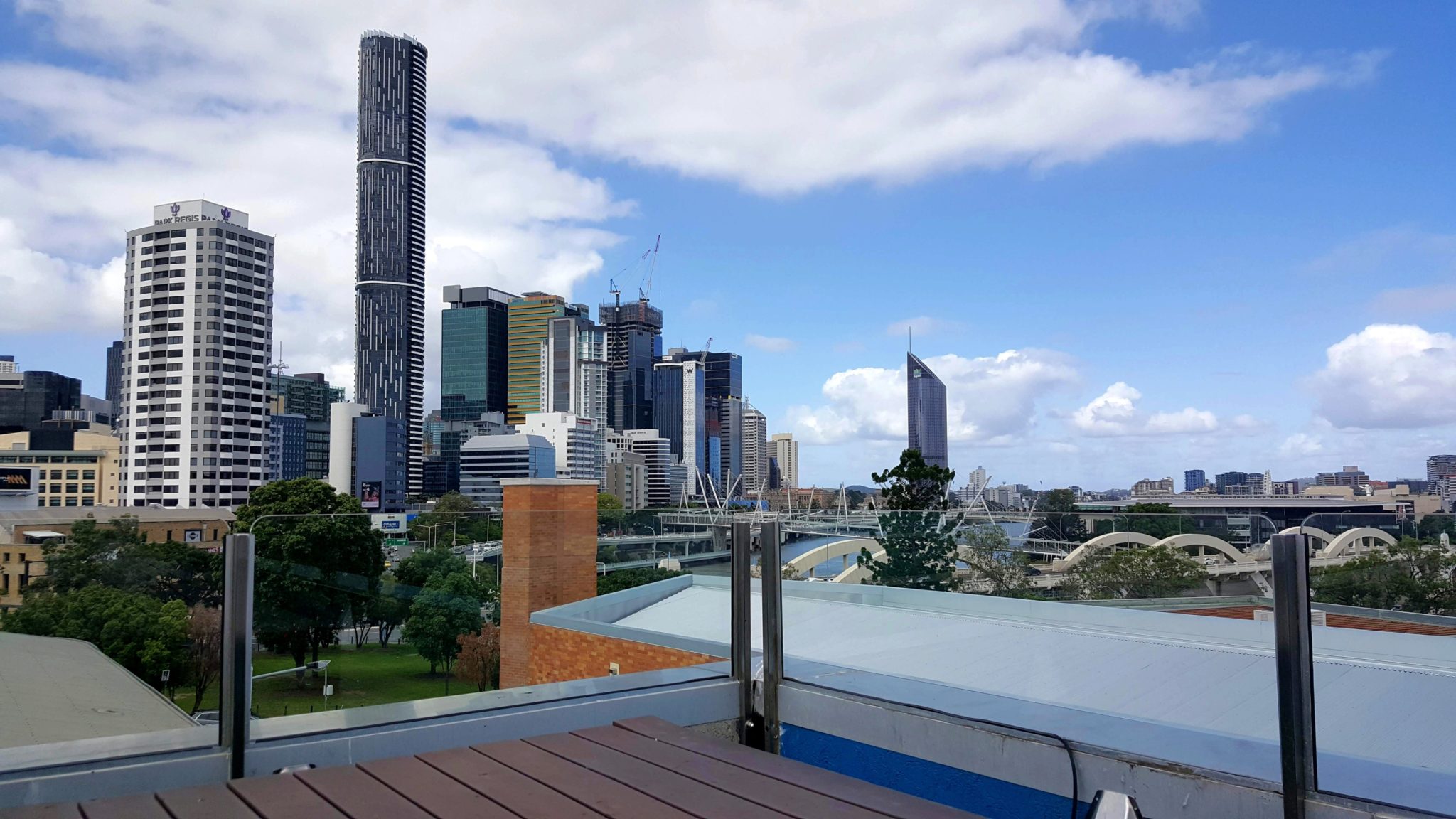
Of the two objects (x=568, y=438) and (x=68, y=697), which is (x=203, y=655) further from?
(x=568, y=438)

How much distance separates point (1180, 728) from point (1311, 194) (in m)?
30.1

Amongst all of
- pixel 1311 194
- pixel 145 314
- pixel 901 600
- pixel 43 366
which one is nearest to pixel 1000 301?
pixel 1311 194

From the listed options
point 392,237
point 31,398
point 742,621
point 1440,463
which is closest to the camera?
point 742,621

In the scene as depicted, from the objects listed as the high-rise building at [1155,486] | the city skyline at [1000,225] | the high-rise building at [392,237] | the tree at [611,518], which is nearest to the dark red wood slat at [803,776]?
the tree at [611,518]

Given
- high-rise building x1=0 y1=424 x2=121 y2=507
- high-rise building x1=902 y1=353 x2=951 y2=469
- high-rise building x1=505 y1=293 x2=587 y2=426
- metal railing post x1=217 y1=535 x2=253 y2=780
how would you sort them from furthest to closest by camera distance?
high-rise building x1=505 y1=293 x2=587 y2=426 → high-rise building x1=902 y1=353 x2=951 y2=469 → high-rise building x1=0 y1=424 x2=121 y2=507 → metal railing post x1=217 y1=535 x2=253 y2=780

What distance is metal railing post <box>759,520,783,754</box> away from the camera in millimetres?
3094

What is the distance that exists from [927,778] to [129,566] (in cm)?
229

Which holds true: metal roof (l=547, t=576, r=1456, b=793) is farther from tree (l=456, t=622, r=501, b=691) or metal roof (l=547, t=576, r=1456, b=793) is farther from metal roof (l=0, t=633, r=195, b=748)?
metal roof (l=0, t=633, r=195, b=748)

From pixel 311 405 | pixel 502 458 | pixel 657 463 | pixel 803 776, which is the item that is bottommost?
pixel 803 776

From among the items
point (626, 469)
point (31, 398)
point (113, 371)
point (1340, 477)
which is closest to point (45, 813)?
point (1340, 477)

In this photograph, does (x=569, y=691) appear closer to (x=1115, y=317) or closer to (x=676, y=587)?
(x=676, y=587)

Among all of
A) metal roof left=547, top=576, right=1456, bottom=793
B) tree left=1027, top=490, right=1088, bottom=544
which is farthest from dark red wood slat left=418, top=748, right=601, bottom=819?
tree left=1027, top=490, right=1088, bottom=544

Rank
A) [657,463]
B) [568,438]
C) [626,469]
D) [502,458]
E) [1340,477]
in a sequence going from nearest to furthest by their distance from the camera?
1. [1340,477]
2. [502,458]
3. [568,438]
4. [626,469]
5. [657,463]

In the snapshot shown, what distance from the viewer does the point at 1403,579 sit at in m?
2.19
